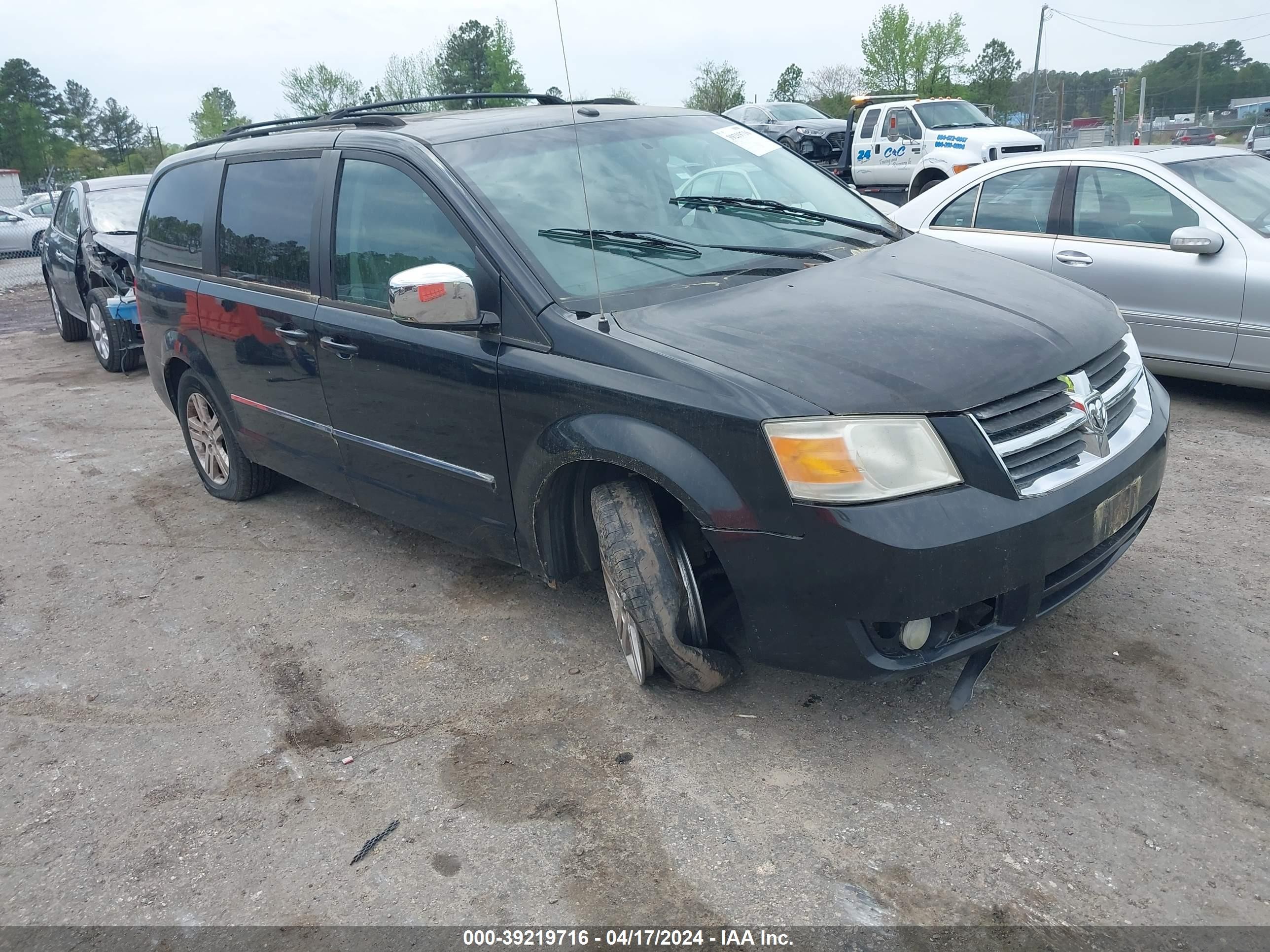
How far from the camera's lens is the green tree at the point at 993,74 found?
57.8 metres

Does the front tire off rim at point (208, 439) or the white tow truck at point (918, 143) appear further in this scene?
the white tow truck at point (918, 143)

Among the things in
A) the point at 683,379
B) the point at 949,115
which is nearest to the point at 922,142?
the point at 949,115

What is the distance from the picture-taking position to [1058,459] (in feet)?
9.37

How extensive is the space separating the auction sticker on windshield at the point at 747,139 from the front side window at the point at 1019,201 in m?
2.73

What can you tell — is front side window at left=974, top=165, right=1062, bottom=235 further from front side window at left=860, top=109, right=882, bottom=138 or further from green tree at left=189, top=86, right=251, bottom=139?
green tree at left=189, top=86, right=251, bottom=139

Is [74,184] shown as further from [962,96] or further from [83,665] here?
[962,96]

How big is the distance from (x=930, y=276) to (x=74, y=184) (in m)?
9.85

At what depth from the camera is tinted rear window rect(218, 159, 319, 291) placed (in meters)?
4.18

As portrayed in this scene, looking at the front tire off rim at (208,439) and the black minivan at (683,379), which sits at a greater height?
the black minivan at (683,379)

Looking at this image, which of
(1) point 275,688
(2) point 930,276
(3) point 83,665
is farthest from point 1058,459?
(3) point 83,665

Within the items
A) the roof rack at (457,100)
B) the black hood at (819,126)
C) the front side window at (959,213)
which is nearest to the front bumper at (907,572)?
the roof rack at (457,100)

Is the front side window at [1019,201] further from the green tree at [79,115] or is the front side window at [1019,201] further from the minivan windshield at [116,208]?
the green tree at [79,115]

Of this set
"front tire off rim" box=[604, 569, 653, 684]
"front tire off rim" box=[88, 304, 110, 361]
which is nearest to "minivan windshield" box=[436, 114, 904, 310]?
"front tire off rim" box=[604, 569, 653, 684]

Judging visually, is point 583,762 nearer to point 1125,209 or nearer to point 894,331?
point 894,331
